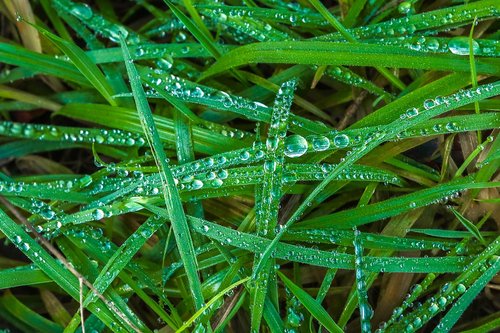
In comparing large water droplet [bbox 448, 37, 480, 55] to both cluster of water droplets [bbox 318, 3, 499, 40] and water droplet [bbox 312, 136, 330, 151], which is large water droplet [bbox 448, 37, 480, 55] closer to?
cluster of water droplets [bbox 318, 3, 499, 40]

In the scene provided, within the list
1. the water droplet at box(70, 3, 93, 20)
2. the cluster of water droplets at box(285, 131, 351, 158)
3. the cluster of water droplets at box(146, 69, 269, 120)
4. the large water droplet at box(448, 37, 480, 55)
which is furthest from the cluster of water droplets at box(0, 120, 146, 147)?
the large water droplet at box(448, 37, 480, 55)

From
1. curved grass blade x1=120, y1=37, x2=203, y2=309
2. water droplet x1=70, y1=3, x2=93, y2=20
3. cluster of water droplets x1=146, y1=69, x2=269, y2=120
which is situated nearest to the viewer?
curved grass blade x1=120, y1=37, x2=203, y2=309

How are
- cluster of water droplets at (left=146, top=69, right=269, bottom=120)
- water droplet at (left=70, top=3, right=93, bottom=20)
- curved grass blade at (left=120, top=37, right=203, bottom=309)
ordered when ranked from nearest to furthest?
1. curved grass blade at (left=120, top=37, right=203, bottom=309)
2. cluster of water droplets at (left=146, top=69, right=269, bottom=120)
3. water droplet at (left=70, top=3, right=93, bottom=20)

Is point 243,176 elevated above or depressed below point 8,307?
above

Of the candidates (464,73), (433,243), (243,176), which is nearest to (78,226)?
(243,176)

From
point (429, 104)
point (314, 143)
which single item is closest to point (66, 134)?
point (314, 143)

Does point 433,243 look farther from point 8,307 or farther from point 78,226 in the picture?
point 8,307

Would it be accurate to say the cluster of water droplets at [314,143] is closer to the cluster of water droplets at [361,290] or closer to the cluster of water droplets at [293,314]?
the cluster of water droplets at [361,290]

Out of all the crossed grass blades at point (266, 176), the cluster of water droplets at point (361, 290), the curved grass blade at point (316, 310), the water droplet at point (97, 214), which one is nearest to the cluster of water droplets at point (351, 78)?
the crossed grass blades at point (266, 176)

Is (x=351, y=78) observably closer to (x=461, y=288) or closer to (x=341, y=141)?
(x=341, y=141)
